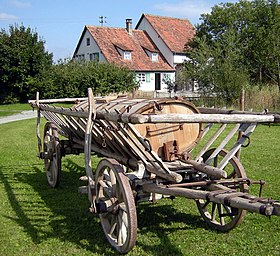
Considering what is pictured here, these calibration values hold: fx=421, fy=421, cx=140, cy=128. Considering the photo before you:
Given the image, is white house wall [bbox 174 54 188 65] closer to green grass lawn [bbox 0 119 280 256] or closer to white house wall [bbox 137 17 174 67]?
white house wall [bbox 137 17 174 67]

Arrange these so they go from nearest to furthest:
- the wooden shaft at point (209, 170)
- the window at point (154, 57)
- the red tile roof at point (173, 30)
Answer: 1. the wooden shaft at point (209, 170)
2. the window at point (154, 57)
3. the red tile roof at point (173, 30)

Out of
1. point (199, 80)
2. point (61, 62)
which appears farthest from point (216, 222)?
point (61, 62)

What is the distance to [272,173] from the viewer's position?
873 centimetres

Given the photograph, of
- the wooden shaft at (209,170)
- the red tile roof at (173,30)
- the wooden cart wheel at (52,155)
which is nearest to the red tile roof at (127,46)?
the red tile roof at (173,30)

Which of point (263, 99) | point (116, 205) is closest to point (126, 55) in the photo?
point (263, 99)

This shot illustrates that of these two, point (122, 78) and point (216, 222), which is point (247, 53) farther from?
point (216, 222)

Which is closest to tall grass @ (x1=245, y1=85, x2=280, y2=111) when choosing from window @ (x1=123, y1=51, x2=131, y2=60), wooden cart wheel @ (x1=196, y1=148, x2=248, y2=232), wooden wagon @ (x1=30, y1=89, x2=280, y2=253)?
wooden wagon @ (x1=30, y1=89, x2=280, y2=253)

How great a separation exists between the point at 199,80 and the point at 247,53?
14290mm

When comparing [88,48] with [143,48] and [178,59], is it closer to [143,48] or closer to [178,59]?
[143,48]

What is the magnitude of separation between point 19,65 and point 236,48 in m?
19.6

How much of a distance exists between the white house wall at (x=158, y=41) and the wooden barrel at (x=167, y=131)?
44.2 meters

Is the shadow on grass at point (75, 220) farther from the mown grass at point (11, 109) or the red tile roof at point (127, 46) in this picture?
the red tile roof at point (127, 46)

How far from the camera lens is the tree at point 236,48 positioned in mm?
24078

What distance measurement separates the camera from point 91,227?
220 inches
